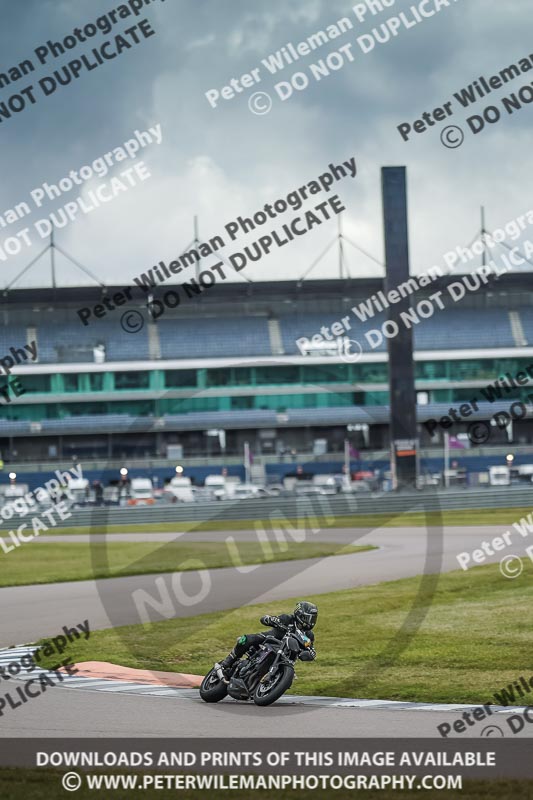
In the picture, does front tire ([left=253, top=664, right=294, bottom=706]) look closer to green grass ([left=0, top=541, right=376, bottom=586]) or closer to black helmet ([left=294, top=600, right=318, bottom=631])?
black helmet ([left=294, top=600, right=318, bottom=631])

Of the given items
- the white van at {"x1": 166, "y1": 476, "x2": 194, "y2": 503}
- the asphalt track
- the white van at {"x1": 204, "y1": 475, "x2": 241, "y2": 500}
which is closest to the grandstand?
the white van at {"x1": 204, "y1": 475, "x2": 241, "y2": 500}

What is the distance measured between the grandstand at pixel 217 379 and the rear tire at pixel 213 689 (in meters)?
66.0

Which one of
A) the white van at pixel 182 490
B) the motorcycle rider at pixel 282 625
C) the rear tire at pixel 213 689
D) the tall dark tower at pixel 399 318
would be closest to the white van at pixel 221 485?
the white van at pixel 182 490

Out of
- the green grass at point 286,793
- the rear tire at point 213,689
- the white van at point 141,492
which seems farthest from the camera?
the white van at point 141,492

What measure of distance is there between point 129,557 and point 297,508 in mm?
19105

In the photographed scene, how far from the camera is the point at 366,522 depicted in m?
45.8

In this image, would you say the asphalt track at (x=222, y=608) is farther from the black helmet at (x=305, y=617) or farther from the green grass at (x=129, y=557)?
the green grass at (x=129, y=557)

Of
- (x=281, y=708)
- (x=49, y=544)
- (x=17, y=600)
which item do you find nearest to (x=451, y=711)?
(x=281, y=708)

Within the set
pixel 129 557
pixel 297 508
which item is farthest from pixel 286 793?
pixel 297 508

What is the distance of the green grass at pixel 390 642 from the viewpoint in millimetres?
13023

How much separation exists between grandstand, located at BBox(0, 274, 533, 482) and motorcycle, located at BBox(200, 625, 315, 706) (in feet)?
217

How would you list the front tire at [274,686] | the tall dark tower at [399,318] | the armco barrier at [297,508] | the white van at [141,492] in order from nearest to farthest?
the front tire at [274,686] < the armco barrier at [297,508] < the tall dark tower at [399,318] < the white van at [141,492]

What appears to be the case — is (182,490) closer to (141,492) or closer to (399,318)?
(141,492)

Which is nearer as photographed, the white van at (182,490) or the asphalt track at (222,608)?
the asphalt track at (222,608)
